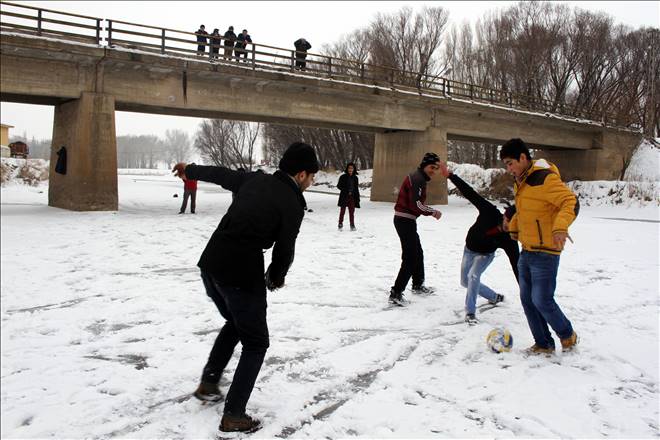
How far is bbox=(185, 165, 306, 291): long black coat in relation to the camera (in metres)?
3.24

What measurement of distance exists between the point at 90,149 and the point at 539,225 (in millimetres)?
15773

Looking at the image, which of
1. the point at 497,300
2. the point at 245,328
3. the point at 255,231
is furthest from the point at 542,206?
the point at 245,328

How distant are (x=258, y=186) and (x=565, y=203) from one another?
283cm

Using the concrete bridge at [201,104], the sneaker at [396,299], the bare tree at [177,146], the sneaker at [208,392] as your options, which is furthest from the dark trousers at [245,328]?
the bare tree at [177,146]

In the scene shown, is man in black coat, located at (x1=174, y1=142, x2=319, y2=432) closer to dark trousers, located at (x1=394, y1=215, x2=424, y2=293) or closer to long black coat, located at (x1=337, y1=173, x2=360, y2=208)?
dark trousers, located at (x1=394, y1=215, x2=424, y2=293)

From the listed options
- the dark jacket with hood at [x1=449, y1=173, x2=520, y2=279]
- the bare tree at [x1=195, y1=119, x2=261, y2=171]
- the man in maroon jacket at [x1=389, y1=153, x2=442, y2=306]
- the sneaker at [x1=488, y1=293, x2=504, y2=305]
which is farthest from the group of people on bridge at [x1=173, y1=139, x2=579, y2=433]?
the bare tree at [x1=195, y1=119, x2=261, y2=171]

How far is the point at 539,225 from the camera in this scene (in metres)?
4.54

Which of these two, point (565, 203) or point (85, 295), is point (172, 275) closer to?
point (85, 295)

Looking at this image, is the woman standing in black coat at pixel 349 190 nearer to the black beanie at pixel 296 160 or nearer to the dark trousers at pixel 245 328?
the black beanie at pixel 296 160

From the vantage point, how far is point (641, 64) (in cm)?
4247

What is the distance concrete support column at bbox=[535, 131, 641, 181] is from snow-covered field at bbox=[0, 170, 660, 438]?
2781 cm

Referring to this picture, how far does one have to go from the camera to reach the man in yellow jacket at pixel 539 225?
14.6 feet

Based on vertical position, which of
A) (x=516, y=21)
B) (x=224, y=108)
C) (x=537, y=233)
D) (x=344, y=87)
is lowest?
(x=537, y=233)

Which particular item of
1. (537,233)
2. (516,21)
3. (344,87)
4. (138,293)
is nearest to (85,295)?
(138,293)
